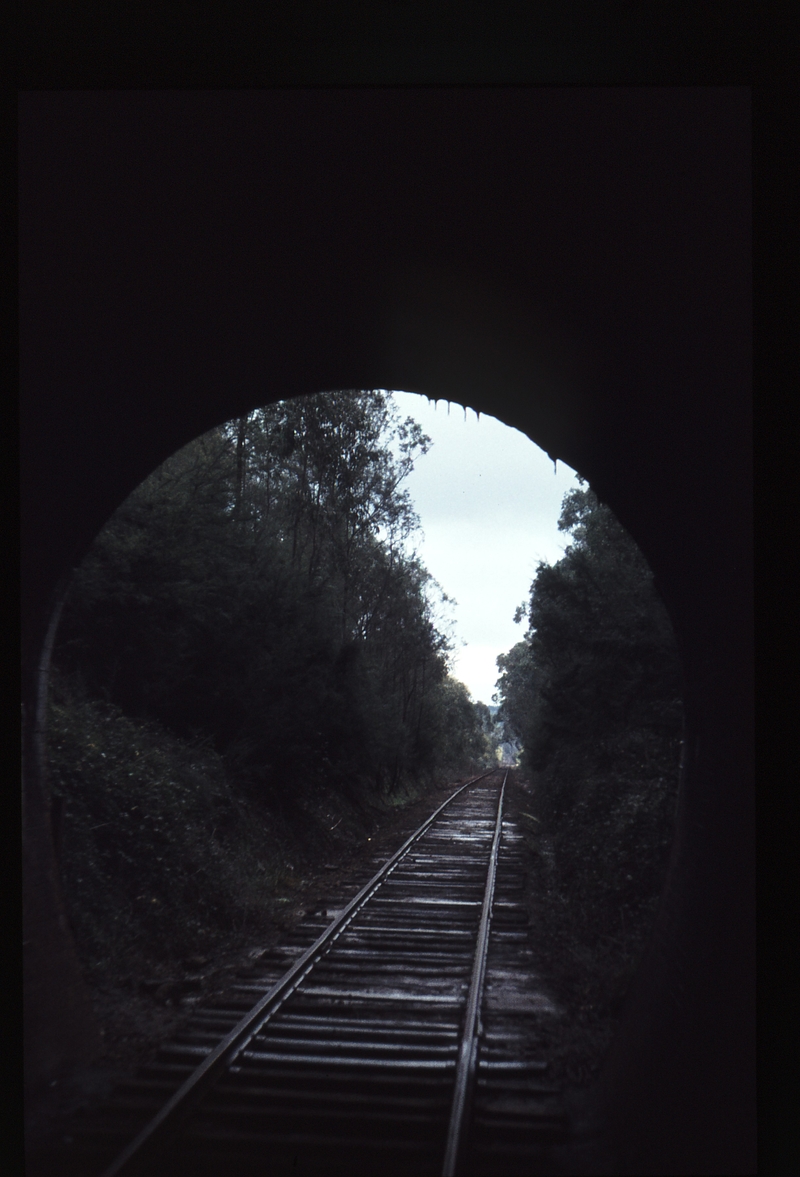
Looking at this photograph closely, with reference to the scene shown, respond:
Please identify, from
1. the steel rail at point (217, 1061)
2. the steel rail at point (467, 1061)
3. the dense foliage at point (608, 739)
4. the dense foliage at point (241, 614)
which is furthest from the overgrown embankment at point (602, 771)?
the dense foliage at point (241, 614)

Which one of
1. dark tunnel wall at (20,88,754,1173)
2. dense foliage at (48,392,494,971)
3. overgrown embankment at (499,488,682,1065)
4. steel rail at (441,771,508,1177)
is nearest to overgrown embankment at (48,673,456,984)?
dense foliage at (48,392,494,971)

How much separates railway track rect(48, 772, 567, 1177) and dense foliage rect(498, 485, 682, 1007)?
153 centimetres

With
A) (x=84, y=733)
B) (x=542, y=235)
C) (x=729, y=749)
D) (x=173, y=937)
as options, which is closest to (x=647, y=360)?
(x=542, y=235)

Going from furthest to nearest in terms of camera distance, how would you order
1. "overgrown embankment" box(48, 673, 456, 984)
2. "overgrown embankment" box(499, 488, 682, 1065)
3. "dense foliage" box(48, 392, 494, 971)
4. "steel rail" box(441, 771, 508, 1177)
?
"dense foliage" box(48, 392, 494, 971)
"overgrown embankment" box(499, 488, 682, 1065)
"overgrown embankment" box(48, 673, 456, 984)
"steel rail" box(441, 771, 508, 1177)

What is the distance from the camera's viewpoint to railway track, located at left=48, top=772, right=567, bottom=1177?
4367mm

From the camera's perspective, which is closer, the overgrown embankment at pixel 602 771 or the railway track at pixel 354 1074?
the railway track at pixel 354 1074

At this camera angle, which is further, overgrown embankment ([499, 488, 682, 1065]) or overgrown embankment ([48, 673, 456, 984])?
overgrown embankment ([499, 488, 682, 1065])

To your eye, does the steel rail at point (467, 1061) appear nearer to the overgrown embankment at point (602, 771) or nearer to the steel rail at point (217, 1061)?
the overgrown embankment at point (602, 771)

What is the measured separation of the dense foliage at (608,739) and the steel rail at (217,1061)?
283 centimetres

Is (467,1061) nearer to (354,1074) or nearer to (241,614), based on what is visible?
(354,1074)

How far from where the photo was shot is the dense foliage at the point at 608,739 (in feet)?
31.2

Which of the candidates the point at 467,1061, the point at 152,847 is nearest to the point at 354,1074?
the point at 467,1061

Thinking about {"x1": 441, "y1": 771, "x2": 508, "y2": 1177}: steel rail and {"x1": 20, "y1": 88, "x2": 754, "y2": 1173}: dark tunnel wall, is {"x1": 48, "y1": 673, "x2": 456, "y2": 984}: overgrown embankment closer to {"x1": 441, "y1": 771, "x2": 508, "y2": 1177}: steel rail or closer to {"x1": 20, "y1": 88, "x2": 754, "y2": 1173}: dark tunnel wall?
{"x1": 20, "y1": 88, "x2": 754, "y2": 1173}: dark tunnel wall

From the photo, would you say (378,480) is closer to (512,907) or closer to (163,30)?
(512,907)
